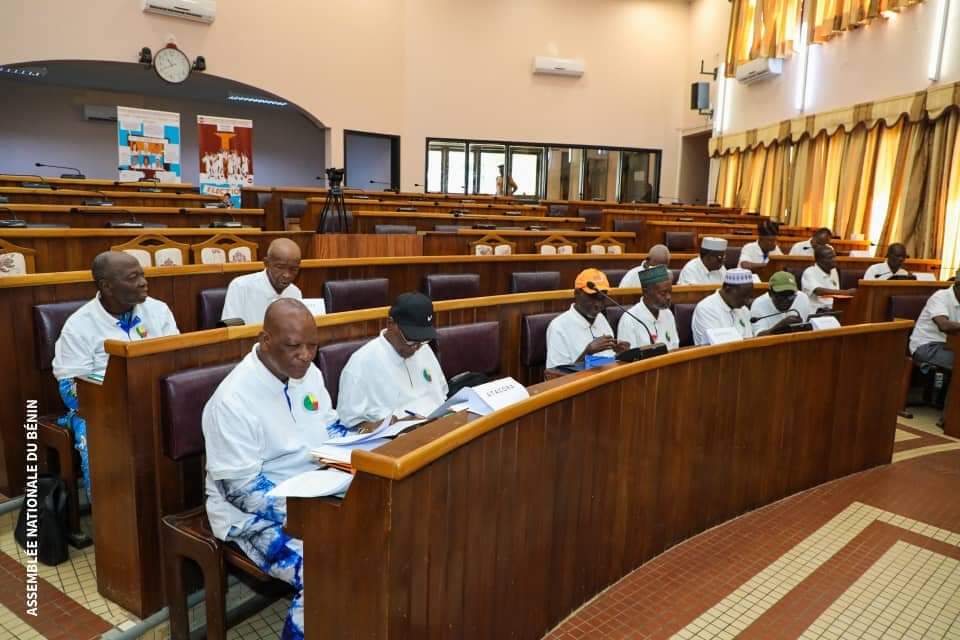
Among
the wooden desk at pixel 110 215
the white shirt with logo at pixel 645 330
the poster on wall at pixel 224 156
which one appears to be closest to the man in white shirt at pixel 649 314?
the white shirt with logo at pixel 645 330

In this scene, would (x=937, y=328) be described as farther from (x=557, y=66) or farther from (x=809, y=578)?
(x=557, y=66)

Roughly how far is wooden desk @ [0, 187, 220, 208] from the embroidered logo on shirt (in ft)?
19.3

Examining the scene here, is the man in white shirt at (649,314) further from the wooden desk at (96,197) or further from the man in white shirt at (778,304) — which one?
the wooden desk at (96,197)

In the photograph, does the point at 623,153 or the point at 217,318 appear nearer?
the point at 217,318

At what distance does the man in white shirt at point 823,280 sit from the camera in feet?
19.9

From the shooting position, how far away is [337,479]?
1567 mm

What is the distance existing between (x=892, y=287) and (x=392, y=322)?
4.78m

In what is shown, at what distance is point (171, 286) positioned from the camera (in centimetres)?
363

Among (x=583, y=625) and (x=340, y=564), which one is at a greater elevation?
(x=340, y=564)

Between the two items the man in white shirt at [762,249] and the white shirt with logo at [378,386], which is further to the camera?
the man in white shirt at [762,249]

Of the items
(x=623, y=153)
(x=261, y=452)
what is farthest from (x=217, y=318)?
(x=623, y=153)

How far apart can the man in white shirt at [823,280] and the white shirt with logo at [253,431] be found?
17.1ft

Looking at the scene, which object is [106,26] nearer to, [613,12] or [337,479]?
[613,12]

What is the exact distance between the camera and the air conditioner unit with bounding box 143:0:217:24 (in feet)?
33.5
